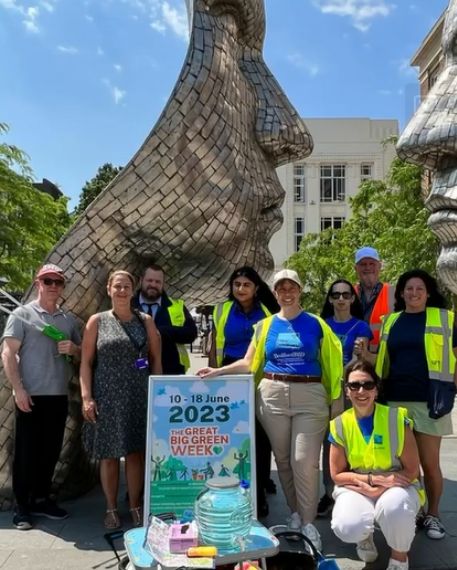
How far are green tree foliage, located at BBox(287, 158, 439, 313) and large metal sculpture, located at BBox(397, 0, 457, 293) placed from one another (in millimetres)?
5630

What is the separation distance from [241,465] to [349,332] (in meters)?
1.19

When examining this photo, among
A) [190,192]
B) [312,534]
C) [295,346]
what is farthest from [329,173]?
[312,534]

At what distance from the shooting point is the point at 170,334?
411cm

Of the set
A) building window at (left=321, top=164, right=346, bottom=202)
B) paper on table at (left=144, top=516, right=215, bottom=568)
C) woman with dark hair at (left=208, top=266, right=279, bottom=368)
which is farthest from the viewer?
building window at (left=321, top=164, right=346, bottom=202)

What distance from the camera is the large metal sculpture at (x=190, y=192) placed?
4.37 metres

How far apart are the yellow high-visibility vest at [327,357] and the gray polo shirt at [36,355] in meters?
1.32

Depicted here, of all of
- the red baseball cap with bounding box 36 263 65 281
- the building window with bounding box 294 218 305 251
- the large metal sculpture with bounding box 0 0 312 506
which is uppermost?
the building window with bounding box 294 218 305 251

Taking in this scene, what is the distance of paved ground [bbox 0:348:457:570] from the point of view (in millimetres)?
3406

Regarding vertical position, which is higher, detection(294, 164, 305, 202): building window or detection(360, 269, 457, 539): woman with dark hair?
detection(294, 164, 305, 202): building window

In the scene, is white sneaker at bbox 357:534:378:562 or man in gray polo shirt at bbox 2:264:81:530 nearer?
white sneaker at bbox 357:534:378:562

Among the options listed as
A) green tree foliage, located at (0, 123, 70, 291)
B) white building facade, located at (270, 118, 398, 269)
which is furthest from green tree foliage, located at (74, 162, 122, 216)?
white building facade, located at (270, 118, 398, 269)

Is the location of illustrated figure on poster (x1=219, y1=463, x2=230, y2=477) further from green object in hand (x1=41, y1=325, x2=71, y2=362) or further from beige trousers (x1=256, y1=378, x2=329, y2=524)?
green object in hand (x1=41, y1=325, x2=71, y2=362)

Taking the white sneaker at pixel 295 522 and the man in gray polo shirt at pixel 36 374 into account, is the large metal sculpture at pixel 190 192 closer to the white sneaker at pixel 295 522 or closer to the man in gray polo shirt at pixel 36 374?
the man in gray polo shirt at pixel 36 374

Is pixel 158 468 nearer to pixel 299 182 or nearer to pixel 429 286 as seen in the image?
pixel 429 286
